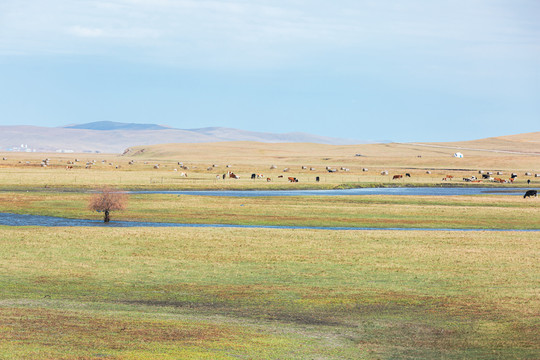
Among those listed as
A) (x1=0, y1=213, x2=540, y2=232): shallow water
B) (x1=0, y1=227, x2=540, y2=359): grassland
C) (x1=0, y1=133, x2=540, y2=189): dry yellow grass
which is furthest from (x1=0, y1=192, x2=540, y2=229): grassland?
(x1=0, y1=133, x2=540, y2=189): dry yellow grass

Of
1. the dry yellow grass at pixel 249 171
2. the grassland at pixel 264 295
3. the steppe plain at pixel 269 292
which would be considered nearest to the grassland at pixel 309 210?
the steppe plain at pixel 269 292

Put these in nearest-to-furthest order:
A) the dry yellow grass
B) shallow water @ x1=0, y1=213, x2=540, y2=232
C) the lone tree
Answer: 1. shallow water @ x1=0, y1=213, x2=540, y2=232
2. the lone tree
3. the dry yellow grass

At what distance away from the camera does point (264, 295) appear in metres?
24.8

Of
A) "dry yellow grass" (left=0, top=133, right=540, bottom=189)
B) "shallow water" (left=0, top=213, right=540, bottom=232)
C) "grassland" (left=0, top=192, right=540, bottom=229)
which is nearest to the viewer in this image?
"shallow water" (left=0, top=213, right=540, bottom=232)

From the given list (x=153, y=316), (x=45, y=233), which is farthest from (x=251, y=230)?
(x=153, y=316)

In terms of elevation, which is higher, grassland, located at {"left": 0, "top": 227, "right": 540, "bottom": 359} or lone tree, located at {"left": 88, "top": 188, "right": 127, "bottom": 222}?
lone tree, located at {"left": 88, "top": 188, "right": 127, "bottom": 222}

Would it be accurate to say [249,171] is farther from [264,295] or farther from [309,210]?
[264,295]

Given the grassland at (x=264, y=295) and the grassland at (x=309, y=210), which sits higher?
the grassland at (x=309, y=210)

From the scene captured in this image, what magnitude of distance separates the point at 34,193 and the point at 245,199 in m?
21.7

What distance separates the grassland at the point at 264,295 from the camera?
17.5 meters

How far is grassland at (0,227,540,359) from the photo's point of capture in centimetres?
1755

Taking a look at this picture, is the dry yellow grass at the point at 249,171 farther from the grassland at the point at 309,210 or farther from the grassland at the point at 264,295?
the grassland at the point at 264,295

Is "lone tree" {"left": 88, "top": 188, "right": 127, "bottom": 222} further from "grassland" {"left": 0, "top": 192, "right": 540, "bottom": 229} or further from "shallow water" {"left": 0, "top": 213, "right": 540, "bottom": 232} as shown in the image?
"grassland" {"left": 0, "top": 192, "right": 540, "bottom": 229}

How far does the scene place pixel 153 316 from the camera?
2048 centimetres
